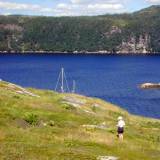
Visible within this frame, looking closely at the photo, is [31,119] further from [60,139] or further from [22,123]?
[60,139]

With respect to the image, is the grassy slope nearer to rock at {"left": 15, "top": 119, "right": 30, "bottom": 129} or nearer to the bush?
rock at {"left": 15, "top": 119, "right": 30, "bottom": 129}

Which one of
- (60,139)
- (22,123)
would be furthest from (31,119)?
(60,139)

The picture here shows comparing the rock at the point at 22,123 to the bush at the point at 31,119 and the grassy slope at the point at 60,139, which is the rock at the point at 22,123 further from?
the bush at the point at 31,119

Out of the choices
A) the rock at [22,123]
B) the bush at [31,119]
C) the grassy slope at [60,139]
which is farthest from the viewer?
the bush at [31,119]

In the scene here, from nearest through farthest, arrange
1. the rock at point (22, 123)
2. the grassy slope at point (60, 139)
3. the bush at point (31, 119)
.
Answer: the grassy slope at point (60, 139), the rock at point (22, 123), the bush at point (31, 119)

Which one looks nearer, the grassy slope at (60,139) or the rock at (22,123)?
the grassy slope at (60,139)

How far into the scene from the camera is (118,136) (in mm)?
47094

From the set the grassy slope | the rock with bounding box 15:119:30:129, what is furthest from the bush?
the rock with bounding box 15:119:30:129

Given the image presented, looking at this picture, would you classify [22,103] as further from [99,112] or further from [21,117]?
[99,112]

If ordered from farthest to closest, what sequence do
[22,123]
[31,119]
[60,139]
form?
1. [31,119]
2. [22,123]
3. [60,139]

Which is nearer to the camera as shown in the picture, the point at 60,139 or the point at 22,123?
the point at 60,139

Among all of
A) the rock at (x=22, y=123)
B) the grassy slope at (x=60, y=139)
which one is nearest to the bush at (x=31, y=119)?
the grassy slope at (x=60, y=139)

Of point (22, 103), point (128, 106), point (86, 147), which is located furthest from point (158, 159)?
point (128, 106)

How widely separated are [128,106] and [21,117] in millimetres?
138143
